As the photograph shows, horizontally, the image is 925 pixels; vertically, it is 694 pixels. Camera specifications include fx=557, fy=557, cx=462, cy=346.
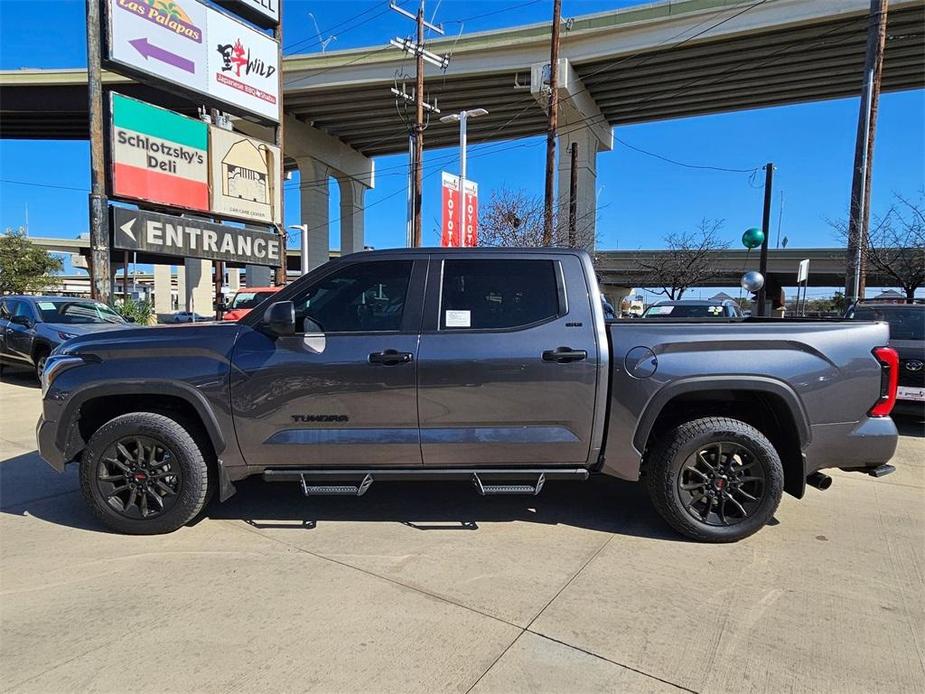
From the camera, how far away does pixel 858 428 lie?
11.9ft

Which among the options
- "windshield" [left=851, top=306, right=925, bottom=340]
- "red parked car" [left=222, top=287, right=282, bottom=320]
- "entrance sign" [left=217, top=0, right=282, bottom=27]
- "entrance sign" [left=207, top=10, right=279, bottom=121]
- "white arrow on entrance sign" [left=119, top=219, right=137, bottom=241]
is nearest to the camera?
"windshield" [left=851, top=306, right=925, bottom=340]

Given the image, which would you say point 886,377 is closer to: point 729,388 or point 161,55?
point 729,388

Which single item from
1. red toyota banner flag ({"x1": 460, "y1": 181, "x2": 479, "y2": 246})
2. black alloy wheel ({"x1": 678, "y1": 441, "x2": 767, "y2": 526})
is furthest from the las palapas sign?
black alloy wheel ({"x1": 678, "y1": 441, "x2": 767, "y2": 526})

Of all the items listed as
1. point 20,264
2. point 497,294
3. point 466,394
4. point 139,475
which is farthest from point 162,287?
point 466,394

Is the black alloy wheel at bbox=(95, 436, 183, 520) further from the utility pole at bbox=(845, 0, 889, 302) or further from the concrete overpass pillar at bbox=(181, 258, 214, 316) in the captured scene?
the concrete overpass pillar at bbox=(181, 258, 214, 316)

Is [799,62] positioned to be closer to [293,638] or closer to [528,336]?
[528,336]

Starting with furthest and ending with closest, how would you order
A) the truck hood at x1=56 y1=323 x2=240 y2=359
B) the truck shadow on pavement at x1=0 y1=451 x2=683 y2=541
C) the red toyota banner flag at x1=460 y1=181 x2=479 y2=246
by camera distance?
the red toyota banner flag at x1=460 y1=181 x2=479 y2=246
the truck shadow on pavement at x1=0 y1=451 x2=683 y2=541
the truck hood at x1=56 y1=323 x2=240 y2=359

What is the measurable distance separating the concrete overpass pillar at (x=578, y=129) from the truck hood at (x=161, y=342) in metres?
24.3

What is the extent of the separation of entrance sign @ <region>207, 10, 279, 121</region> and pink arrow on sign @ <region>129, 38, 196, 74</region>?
0.64 m

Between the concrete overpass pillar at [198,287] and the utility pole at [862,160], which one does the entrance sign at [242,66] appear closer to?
the utility pole at [862,160]

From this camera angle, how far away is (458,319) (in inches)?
145

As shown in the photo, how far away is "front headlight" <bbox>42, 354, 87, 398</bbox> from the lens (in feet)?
12.2

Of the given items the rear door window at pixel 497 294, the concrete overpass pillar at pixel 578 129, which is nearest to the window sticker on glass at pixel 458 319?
the rear door window at pixel 497 294

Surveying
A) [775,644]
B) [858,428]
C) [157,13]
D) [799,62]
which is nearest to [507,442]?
[775,644]
